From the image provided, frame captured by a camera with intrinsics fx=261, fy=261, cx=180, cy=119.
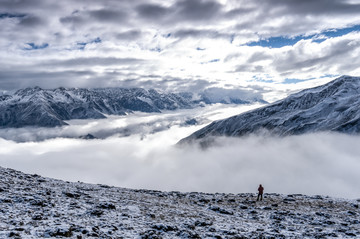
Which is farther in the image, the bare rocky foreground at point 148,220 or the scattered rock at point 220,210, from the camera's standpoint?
the scattered rock at point 220,210

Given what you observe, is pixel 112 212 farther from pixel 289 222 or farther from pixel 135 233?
pixel 289 222

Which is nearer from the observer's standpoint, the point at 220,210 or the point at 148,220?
the point at 148,220

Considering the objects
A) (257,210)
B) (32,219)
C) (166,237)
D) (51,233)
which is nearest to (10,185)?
(32,219)

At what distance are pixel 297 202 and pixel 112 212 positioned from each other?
31.2 meters

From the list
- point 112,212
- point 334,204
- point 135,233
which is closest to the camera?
point 135,233

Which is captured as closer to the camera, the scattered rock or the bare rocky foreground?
the bare rocky foreground

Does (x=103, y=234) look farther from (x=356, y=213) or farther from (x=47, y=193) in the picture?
(x=356, y=213)

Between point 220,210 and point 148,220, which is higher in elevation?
point 220,210

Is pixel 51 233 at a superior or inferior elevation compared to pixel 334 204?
inferior

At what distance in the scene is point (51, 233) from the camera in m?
18.6

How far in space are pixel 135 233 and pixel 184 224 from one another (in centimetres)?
584

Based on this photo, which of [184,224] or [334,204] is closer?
[184,224]

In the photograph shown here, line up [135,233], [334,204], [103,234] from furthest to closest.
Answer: [334,204] < [135,233] < [103,234]

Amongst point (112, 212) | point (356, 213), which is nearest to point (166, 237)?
point (112, 212)
